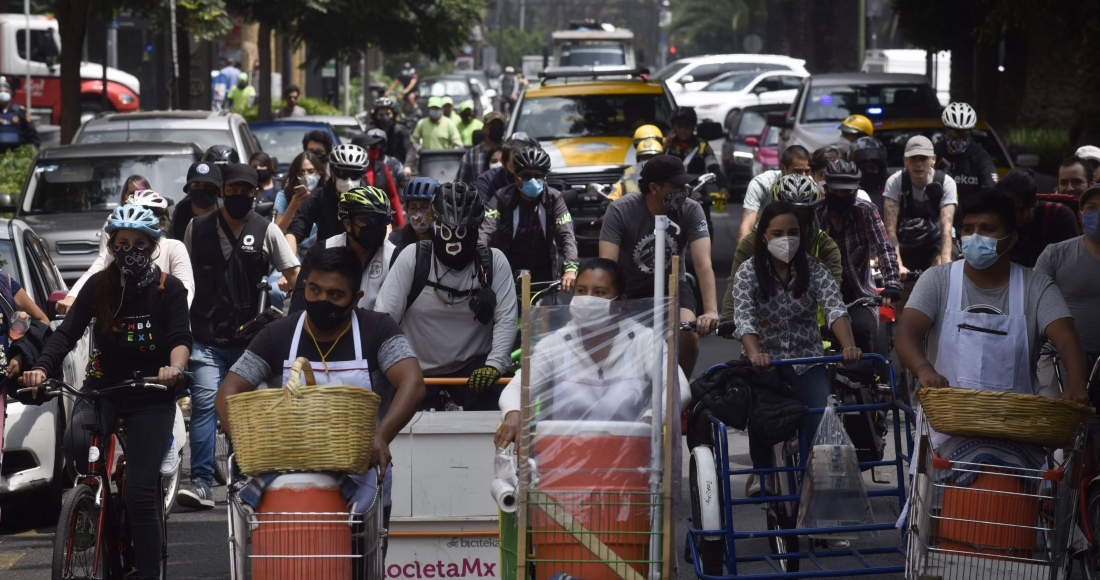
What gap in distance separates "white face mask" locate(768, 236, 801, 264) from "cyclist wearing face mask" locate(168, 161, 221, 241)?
12.2 ft

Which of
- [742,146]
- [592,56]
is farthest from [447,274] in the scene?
[592,56]

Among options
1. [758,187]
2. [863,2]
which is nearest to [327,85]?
[863,2]

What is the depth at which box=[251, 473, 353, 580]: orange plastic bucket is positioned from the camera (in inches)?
187

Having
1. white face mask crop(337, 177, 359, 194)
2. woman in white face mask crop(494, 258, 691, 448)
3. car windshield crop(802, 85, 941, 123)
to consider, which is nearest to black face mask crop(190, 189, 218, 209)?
white face mask crop(337, 177, 359, 194)

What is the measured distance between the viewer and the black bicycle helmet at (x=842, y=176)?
8795 millimetres

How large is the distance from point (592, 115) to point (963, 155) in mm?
6686

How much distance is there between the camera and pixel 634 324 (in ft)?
17.0

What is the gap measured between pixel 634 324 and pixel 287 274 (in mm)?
3951

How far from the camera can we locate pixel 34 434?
27.3 feet

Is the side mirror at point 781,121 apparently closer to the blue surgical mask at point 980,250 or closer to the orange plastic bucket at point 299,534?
the blue surgical mask at point 980,250

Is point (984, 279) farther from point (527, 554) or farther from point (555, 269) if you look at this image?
point (555, 269)

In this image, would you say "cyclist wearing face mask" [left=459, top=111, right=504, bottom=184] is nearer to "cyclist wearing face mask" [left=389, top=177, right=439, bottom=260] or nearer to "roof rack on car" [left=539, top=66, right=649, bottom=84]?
"roof rack on car" [left=539, top=66, right=649, bottom=84]

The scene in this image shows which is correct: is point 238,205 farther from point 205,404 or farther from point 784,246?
point 784,246

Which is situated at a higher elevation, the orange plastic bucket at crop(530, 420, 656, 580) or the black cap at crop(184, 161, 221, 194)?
the black cap at crop(184, 161, 221, 194)
